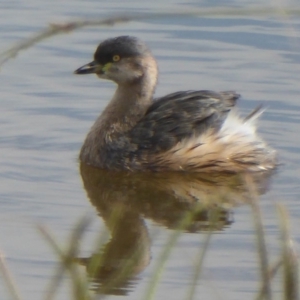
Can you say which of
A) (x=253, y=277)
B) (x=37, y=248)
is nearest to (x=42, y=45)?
(x=37, y=248)

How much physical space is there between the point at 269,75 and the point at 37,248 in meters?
4.24

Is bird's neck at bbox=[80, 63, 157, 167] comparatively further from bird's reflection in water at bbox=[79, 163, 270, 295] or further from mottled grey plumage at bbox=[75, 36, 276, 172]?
bird's reflection in water at bbox=[79, 163, 270, 295]

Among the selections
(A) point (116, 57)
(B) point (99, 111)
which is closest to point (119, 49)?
(A) point (116, 57)

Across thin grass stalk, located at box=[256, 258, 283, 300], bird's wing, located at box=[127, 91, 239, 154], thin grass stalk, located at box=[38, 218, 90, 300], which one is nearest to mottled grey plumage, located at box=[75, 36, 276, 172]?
bird's wing, located at box=[127, 91, 239, 154]

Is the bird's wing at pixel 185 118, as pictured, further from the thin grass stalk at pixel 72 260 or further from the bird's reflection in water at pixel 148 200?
the thin grass stalk at pixel 72 260

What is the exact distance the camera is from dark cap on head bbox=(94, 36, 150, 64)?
7.96 metres

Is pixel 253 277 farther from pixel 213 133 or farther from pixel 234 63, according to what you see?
pixel 234 63

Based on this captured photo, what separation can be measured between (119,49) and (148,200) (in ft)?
5.38

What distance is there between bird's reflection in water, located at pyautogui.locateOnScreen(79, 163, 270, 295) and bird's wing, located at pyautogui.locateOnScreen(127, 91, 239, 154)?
26cm

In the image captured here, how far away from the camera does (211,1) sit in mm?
11133

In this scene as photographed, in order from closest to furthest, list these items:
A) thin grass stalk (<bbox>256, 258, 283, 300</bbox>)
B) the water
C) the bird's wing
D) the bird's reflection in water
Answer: thin grass stalk (<bbox>256, 258, 283, 300</bbox>) < the water < the bird's reflection in water < the bird's wing

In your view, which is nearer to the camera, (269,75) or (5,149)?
(5,149)

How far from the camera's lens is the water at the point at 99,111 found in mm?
5184

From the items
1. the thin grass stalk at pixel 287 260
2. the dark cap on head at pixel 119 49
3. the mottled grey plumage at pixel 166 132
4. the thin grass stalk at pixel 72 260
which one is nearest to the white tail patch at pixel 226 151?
the mottled grey plumage at pixel 166 132
